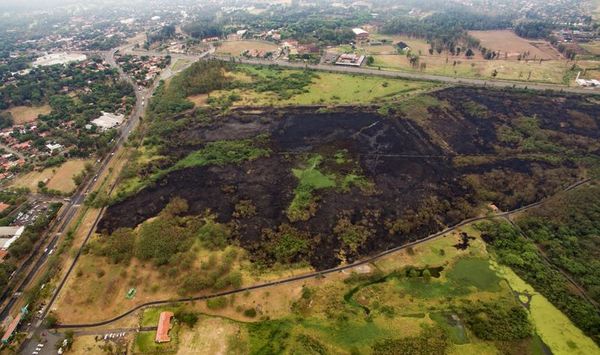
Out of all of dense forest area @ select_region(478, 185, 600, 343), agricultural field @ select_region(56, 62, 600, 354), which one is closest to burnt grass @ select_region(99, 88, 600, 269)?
agricultural field @ select_region(56, 62, 600, 354)

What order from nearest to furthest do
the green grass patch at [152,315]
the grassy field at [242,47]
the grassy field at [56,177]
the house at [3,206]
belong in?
the green grass patch at [152,315] < the house at [3,206] < the grassy field at [56,177] < the grassy field at [242,47]

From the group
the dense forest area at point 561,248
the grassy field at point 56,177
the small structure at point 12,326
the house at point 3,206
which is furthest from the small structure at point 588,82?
the house at point 3,206

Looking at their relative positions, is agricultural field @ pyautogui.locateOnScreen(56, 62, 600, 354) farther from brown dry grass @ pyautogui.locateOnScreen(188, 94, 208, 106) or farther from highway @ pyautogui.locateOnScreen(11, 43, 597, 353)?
brown dry grass @ pyautogui.locateOnScreen(188, 94, 208, 106)

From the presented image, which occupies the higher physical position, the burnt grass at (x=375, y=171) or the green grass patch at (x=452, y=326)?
the burnt grass at (x=375, y=171)

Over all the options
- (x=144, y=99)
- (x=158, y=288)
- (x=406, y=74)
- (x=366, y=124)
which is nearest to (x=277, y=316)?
(x=158, y=288)

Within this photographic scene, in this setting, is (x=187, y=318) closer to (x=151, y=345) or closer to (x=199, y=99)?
(x=151, y=345)

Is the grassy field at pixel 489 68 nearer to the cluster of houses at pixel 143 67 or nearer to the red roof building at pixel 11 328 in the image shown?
the cluster of houses at pixel 143 67
